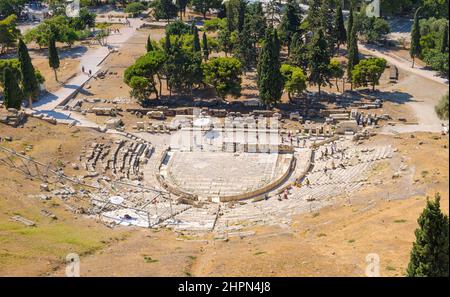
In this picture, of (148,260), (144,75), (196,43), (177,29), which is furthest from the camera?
(177,29)

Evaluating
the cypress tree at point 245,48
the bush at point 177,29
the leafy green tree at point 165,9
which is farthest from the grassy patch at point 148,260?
the leafy green tree at point 165,9

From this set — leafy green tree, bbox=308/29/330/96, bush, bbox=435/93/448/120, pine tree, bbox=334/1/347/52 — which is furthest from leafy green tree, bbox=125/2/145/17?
bush, bbox=435/93/448/120

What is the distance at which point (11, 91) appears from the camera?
7881cm

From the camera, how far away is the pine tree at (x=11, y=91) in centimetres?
7819

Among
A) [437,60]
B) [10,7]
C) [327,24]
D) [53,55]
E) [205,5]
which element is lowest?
[437,60]

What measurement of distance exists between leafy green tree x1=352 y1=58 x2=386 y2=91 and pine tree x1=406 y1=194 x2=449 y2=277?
57592 mm

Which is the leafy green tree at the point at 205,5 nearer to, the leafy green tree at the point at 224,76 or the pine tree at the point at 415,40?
the pine tree at the point at 415,40

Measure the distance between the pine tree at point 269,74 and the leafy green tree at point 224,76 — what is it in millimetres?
4055

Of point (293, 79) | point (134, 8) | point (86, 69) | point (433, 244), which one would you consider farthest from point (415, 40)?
point (433, 244)

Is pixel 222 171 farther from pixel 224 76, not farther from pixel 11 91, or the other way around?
pixel 11 91

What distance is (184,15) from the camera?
143250mm

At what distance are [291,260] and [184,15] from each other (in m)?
108

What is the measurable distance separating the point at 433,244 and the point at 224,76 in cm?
5646

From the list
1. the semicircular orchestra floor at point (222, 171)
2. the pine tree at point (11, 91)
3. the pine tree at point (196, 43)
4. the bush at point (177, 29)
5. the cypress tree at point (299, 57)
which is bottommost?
the semicircular orchestra floor at point (222, 171)
